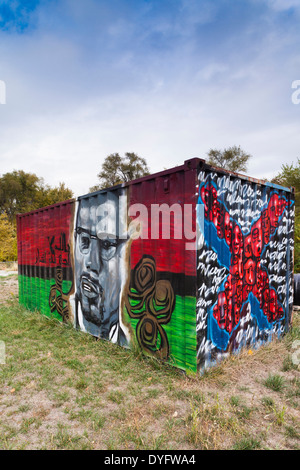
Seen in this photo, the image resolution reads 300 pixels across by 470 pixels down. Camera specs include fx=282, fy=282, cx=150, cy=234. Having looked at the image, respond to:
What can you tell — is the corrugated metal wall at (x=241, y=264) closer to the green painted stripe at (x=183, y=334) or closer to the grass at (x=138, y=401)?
the green painted stripe at (x=183, y=334)

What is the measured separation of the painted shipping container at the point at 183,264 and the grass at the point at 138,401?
292mm

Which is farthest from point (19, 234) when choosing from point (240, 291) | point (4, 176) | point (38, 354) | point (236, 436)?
point (4, 176)

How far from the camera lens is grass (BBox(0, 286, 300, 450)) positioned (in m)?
2.40

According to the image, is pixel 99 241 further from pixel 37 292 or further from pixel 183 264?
pixel 37 292

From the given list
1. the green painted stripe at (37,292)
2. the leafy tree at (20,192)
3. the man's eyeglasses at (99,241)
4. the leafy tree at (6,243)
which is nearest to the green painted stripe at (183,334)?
the man's eyeglasses at (99,241)

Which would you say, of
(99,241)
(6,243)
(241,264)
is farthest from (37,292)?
(6,243)

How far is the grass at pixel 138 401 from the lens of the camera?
2.40 metres

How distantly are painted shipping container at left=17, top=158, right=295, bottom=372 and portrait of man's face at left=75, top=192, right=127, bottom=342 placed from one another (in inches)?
0.7

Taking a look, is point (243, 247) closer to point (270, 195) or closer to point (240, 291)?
point (240, 291)

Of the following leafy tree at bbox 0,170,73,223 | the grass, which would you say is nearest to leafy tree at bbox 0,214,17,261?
leafy tree at bbox 0,170,73,223

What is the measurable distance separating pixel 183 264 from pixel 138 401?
1.61m

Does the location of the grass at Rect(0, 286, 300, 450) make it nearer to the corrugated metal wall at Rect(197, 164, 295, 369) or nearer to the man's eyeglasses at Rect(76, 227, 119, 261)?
the corrugated metal wall at Rect(197, 164, 295, 369)

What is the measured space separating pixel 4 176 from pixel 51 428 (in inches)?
1585

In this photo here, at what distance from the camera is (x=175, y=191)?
3.67m
